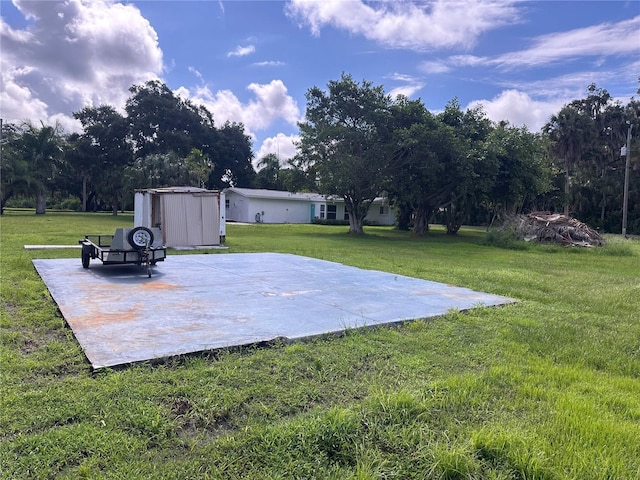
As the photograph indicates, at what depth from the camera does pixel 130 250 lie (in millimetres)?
8062

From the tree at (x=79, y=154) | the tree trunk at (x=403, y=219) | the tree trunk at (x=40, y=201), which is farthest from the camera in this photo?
the tree at (x=79, y=154)

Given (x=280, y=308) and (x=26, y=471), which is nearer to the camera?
(x=26, y=471)

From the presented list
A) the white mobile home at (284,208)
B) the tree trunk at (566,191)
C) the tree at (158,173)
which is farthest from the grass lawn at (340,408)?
the tree trunk at (566,191)

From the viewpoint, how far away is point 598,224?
112ft

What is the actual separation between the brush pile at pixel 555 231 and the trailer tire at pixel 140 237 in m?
16.8

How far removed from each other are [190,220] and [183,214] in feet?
0.96

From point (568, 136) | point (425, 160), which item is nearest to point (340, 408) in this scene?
point (425, 160)

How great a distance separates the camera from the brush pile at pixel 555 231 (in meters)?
19.1

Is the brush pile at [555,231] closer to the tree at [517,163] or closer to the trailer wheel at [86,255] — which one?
the tree at [517,163]

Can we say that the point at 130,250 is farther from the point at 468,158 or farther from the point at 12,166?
the point at 12,166

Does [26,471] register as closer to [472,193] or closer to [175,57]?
[175,57]

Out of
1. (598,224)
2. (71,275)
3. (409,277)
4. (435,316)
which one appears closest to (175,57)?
(71,275)

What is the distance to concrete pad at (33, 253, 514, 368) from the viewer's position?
13.7ft

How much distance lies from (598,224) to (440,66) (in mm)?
25308
